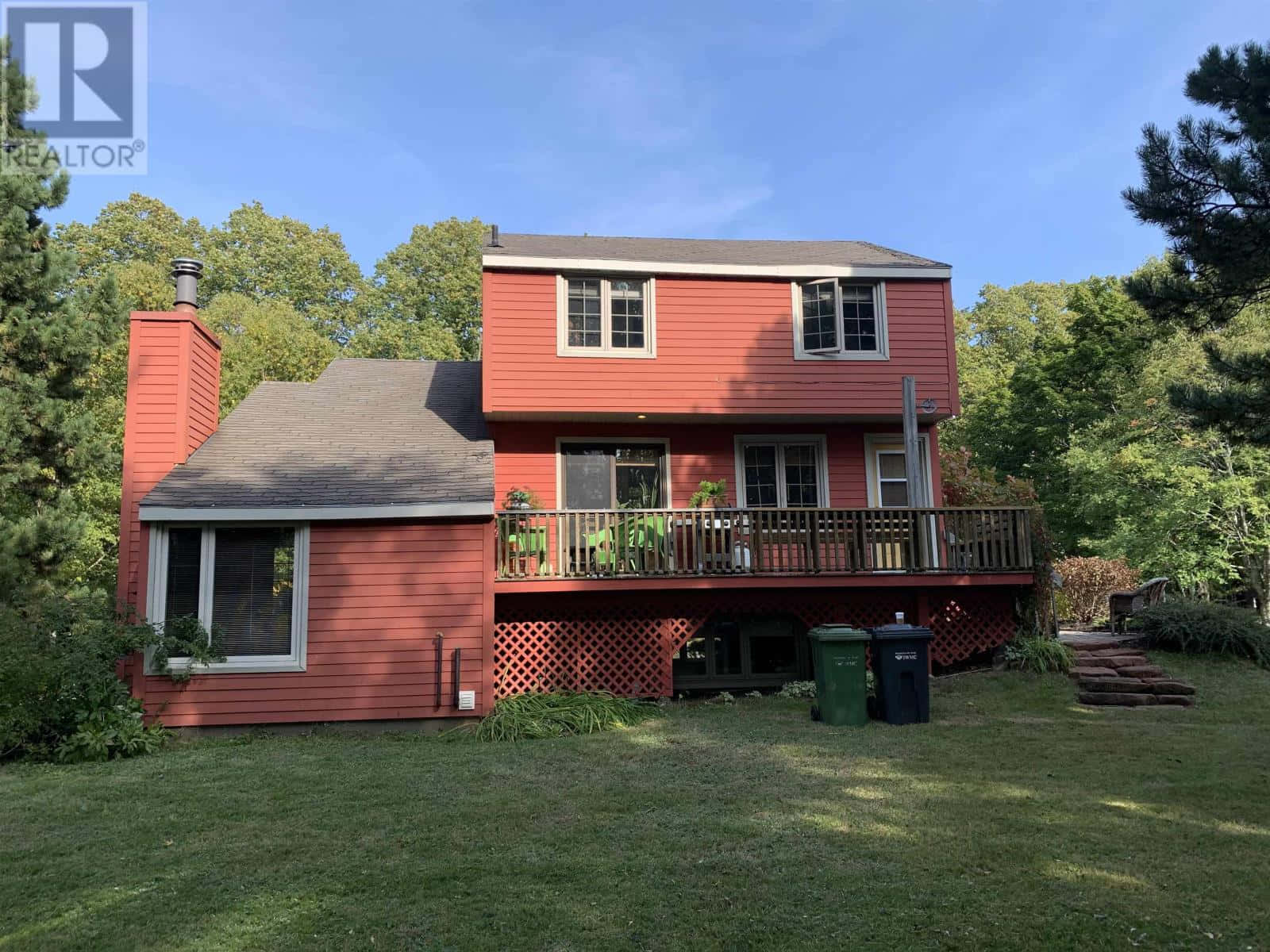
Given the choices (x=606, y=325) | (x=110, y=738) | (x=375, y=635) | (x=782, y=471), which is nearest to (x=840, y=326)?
(x=782, y=471)

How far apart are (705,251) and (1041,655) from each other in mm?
8100

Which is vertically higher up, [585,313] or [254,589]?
[585,313]

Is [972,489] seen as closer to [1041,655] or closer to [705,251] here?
[1041,655]

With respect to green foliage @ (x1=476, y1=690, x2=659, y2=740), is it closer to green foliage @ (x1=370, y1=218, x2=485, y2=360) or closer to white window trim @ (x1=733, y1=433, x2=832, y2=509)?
white window trim @ (x1=733, y1=433, x2=832, y2=509)

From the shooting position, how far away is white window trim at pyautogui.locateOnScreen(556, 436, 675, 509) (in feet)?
41.0

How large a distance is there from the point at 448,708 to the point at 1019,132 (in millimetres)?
12778

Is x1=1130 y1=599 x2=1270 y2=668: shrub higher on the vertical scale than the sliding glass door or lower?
lower

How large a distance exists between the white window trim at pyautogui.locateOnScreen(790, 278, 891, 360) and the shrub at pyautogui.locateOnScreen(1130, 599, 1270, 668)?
215 inches

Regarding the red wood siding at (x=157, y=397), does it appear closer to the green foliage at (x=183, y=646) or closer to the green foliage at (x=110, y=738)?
the green foliage at (x=183, y=646)

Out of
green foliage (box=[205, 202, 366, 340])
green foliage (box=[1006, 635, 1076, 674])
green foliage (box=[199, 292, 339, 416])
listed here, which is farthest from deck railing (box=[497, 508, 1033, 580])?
green foliage (box=[205, 202, 366, 340])

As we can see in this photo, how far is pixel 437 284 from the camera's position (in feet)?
99.7

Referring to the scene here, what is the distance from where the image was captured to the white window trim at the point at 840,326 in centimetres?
1230

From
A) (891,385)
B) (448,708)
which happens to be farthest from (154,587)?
(891,385)

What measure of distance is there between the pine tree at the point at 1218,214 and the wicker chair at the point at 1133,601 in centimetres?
612
